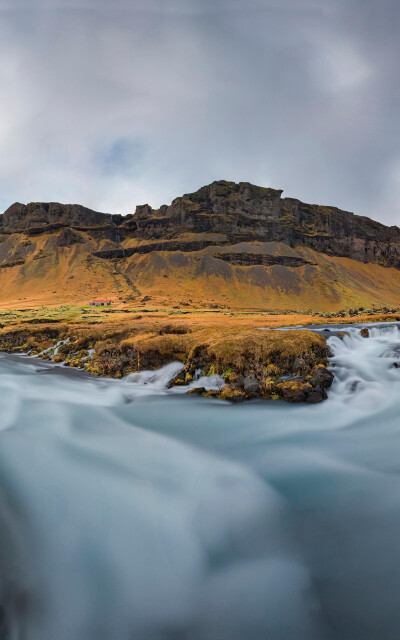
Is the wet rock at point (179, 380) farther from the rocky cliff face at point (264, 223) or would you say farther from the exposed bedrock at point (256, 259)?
the rocky cliff face at point (264, 223)

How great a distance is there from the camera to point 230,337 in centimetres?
1839

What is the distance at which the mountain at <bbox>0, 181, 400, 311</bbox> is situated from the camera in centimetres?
13562

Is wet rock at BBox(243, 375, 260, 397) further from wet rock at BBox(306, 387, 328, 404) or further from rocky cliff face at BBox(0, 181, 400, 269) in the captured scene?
rocky cliff face at BBox(0, 181, 400, 269)

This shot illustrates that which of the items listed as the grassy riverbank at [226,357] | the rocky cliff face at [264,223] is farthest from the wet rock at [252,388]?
the rocky cliff face at [264,223]

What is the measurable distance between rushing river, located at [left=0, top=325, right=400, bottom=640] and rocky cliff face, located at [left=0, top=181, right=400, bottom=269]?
144483mm

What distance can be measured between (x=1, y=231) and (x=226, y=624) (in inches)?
8882

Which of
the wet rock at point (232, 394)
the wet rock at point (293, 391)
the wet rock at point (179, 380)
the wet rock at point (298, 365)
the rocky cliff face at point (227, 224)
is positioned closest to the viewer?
the wet rock at point (293, 391)

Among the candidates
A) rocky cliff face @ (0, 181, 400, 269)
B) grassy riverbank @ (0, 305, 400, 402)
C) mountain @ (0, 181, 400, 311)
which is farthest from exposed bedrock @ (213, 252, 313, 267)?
grassy riverbank @ (0, 305, 400, 402)

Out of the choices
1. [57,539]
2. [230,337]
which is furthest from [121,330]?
[57,539]

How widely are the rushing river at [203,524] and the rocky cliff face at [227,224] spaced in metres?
144

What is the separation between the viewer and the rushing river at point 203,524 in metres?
4.36

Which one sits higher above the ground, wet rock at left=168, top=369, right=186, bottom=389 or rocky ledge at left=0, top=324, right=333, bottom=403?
rocky ledge at left=0, top=324, right=333, bottom=403

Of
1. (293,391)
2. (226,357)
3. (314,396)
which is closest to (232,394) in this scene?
(293,391)

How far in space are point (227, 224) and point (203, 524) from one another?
165433mm
